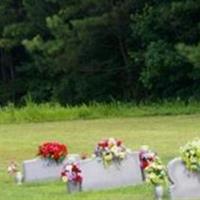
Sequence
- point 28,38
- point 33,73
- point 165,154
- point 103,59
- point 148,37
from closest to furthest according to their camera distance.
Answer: point 165,154 < point 148,37 < point 103,59 < point 28,38 < point 33,73

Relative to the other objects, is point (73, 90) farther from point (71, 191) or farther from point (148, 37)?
point (71, 191)

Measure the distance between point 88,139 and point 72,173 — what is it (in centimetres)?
1023

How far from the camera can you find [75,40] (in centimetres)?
4084

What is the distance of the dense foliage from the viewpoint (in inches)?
1441

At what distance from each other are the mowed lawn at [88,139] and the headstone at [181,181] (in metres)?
0.58

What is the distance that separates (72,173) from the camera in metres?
11.6

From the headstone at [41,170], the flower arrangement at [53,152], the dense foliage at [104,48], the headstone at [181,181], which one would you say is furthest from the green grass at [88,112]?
the headstone at [181,181]

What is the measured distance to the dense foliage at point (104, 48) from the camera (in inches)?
1441

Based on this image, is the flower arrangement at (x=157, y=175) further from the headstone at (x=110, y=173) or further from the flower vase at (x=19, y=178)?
the flower vase at (x=19, y=178)

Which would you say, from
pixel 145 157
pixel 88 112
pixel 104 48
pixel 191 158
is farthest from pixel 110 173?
pixel 104 48

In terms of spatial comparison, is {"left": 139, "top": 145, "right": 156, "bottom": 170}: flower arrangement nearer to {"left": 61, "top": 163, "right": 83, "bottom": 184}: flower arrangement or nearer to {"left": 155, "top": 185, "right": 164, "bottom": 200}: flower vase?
{"left": 61, "top": 163, "right": 83, "bottom": 184}: flower arrangement

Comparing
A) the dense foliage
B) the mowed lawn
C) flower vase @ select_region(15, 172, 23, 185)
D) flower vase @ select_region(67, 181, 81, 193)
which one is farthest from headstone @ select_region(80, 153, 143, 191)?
the dense foliage

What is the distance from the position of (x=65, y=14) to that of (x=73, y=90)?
3893 mm

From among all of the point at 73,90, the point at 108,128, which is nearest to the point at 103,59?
the point at 73,90
